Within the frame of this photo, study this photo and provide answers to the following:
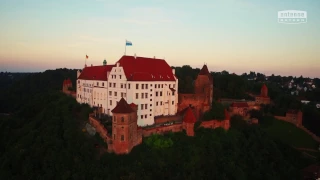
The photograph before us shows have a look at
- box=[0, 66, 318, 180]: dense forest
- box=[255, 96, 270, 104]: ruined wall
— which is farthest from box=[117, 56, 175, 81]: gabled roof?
box=[255, 96, 270, 104]: ruined wall

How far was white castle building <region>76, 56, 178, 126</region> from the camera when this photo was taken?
149 ft

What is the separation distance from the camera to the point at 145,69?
1925 inches

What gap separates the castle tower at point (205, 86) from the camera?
5184 cm

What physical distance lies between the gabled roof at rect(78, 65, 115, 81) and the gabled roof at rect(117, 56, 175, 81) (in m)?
4.79

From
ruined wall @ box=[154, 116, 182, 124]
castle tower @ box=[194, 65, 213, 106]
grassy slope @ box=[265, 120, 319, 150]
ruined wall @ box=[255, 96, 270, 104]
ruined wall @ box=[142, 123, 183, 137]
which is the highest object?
castle tower @ box=[194, 65, 213, 106]

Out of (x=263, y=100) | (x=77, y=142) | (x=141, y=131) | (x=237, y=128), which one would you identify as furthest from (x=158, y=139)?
(x=263, y=100)

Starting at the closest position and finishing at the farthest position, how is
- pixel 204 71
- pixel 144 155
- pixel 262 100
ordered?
1. pixel 144 155
2. pixel 204 71
3. pixel 262 100

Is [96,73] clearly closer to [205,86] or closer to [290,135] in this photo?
[205,86]

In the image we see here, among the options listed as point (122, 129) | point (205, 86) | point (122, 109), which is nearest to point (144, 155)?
point (122, 129)

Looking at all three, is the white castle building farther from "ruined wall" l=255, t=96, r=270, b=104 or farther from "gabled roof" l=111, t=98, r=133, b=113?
"ruined wall" l=255, t=96, r=270, b=104

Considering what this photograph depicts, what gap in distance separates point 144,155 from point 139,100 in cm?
1046

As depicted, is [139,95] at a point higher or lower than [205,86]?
lower

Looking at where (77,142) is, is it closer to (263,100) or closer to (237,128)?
(237,128)

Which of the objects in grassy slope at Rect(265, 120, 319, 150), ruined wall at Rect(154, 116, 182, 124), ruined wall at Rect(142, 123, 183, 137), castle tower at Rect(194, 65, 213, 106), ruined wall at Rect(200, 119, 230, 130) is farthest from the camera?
grassy slope at Rect(265, 120, 319, 150)
